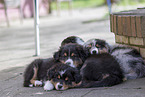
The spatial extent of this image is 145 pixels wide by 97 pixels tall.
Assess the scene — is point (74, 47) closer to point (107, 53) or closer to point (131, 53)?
point (107, 53)

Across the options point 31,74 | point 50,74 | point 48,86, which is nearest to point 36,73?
point 31,74

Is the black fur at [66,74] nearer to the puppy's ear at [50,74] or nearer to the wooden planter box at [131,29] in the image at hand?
the puppy's ear at [50,74]

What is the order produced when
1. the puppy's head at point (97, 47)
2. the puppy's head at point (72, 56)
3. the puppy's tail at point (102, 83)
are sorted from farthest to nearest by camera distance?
the puppy's head at point (97, 47), the puppy's head at point (72, 56), the puppy's tail at point (102, 83)

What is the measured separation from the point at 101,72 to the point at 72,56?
51 centimetres

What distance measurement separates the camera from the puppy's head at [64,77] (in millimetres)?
3912

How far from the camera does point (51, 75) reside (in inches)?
159

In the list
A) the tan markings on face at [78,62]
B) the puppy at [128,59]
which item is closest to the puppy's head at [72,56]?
the tan markings on face at [78,62]

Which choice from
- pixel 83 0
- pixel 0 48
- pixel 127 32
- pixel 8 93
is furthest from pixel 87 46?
pixel 83 0

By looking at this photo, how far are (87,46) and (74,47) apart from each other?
1.08ft

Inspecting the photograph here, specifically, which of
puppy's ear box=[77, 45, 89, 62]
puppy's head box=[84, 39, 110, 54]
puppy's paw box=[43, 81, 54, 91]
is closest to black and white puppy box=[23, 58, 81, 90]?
puppy's paw box=[43, 81, 54, 91]

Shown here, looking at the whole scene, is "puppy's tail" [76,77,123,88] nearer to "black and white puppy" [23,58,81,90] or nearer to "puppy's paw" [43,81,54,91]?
"black and white puppy" [23,58,81,90]

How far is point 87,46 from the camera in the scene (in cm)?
459

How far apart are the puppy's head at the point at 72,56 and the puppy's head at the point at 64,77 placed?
6.0 inches

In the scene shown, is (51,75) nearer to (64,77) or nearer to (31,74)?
(64,77)
